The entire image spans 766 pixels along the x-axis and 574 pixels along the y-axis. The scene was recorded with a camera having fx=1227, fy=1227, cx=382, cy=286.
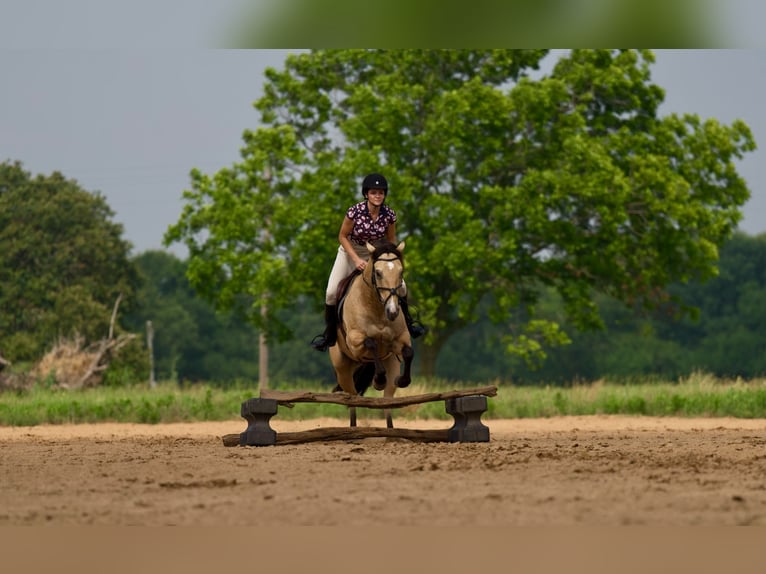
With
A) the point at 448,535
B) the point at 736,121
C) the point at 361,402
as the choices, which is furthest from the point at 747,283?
the point at 448,535

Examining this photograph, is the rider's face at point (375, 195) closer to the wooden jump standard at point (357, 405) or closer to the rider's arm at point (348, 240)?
the rider's arm at point (348, 240)

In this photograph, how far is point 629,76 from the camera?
36.0 m

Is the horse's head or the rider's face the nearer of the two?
the horse's head

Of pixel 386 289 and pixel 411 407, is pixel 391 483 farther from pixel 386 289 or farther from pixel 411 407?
pixel 411 407

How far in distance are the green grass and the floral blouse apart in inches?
353

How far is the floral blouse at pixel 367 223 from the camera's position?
48.5 feet

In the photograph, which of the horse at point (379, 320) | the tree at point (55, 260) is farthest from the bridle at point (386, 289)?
the tree at point (55, 260)

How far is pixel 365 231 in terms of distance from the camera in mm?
14789

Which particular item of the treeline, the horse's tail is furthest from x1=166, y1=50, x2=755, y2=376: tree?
the treeline

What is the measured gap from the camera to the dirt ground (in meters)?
8.00

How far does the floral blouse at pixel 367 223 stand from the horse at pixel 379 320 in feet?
1.71

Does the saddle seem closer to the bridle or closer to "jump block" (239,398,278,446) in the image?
the bridle

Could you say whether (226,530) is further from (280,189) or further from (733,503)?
(280,189)

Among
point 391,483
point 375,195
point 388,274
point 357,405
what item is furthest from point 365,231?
point 391,483
